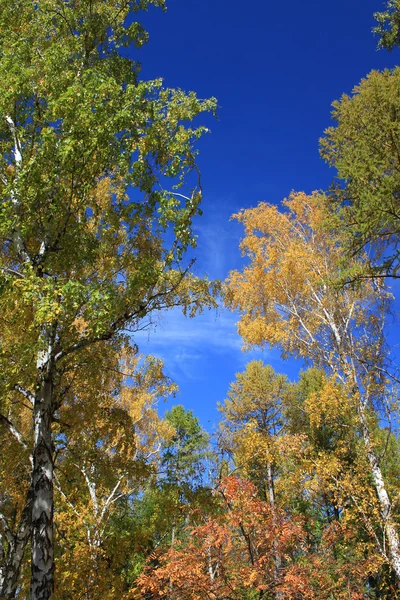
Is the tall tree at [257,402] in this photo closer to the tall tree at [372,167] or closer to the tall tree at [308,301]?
the tall tree at [308,301]

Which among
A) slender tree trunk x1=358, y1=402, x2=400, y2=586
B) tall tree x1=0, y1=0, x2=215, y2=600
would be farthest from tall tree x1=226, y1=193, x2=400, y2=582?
tall tree x1=0, y1=0, x2=215, y2=600

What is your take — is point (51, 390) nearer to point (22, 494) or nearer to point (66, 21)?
point (22, 494)

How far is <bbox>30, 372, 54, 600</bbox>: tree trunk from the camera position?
3.65m

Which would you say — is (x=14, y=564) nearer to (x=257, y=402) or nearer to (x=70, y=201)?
(x=70, y=201)

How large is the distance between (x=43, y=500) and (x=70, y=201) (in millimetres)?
3137

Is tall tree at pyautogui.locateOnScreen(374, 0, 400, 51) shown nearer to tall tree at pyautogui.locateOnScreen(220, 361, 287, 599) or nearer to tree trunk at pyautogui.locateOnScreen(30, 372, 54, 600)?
tree trunk at pyautogui.locateOnScreen(30, 372, 54, 600)

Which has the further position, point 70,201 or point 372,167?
point 372,167

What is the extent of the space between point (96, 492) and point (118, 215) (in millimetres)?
8195

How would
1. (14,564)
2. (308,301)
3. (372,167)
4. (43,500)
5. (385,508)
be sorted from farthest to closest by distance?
(308,301) → (385,508) → (372,167) → (14,564) → (43,500)

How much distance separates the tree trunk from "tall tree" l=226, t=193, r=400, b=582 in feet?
24.8

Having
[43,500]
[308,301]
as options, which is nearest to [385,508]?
[308,301]

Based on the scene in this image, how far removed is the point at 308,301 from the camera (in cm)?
1225

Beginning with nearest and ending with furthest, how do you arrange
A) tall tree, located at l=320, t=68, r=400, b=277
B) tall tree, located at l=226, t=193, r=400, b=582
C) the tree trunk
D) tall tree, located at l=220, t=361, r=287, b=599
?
the tree trunk
tall tree, located at l=320, t=68, r=400, b=277
tall tree, located at l=226, t=193, r=400, b=582
tall tree, located at l=220, t=361, r=287, b=599

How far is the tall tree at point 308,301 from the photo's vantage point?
10.6m
